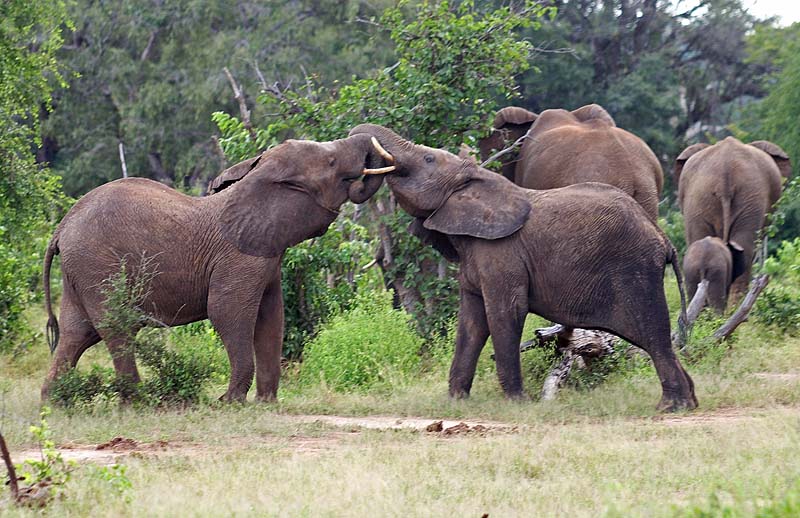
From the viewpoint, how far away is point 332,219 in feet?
32.3

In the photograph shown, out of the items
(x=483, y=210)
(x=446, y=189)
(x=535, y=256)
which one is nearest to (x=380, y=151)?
(x=446, y=189)

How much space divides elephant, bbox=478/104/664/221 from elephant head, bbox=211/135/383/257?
3.82 m

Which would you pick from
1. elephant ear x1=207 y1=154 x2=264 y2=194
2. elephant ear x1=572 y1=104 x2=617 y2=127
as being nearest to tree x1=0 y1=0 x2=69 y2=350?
elephant ear x1=207 y1=154 x2=264 y2=194

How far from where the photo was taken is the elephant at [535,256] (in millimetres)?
9453

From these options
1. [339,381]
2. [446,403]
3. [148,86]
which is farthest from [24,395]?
[148,86]

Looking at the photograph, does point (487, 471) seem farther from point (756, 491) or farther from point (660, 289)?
point (660, 289)

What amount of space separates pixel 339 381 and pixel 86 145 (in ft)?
62.7

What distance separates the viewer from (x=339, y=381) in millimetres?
11641

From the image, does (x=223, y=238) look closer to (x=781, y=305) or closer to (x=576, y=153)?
(x=576, y=153)

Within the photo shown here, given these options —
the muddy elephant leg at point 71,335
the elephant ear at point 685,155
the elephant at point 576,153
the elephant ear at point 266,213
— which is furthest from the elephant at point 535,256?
the elephant ear at point 685,155

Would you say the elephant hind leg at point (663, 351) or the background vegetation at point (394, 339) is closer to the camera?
the background vegetation at point (394, 339)

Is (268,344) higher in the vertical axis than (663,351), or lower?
lower

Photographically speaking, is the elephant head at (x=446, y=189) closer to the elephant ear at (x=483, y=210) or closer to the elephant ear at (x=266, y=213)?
the elephant ear at (x=483, y=210)

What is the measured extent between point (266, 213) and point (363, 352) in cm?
257
